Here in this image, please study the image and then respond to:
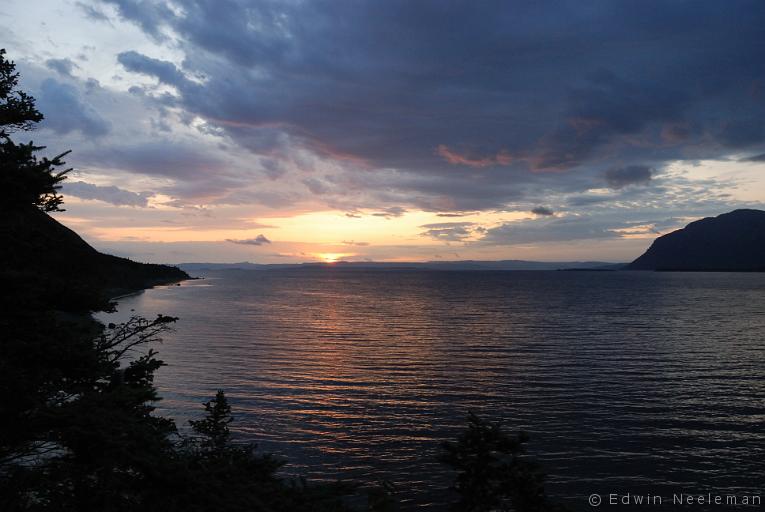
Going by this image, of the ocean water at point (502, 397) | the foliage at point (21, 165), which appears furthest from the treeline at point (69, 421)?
the ocean water at point (502, 397)

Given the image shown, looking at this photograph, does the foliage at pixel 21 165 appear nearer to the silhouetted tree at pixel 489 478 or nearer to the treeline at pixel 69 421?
the treeline at pixel 69 421

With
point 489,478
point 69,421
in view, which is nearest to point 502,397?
point 489,478

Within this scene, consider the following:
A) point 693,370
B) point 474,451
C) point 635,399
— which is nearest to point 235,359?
point 635,399

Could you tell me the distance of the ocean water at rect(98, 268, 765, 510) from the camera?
23.7 metres

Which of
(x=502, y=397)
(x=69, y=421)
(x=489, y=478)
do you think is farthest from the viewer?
(x=502, y=397)

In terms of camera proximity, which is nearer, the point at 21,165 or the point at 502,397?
the point at 21,165

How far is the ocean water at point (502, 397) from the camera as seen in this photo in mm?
23688

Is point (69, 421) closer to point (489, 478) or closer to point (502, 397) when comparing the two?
point (489, 478)

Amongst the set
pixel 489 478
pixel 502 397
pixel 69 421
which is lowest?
pixel 502 397

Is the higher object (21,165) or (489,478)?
(21,165)

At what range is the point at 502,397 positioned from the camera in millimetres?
35750

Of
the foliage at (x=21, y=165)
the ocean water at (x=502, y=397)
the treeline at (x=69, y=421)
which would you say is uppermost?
the foliage at (x=21, y=165)

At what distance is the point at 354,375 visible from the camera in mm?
43688

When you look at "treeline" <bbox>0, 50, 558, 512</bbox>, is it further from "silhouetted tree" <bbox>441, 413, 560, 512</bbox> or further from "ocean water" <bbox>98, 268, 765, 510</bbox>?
"ocean water" <bbox>98, 268, 765, 510</bbox>
